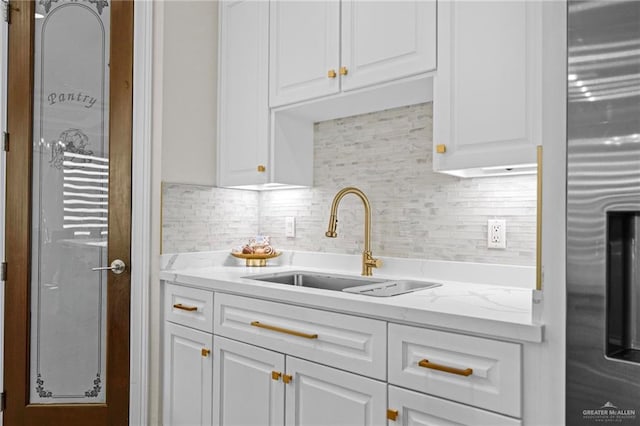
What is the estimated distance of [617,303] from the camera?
3.15 ft

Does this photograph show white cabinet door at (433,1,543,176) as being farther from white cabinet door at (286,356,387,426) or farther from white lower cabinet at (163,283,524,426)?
white cabinet door at (286,356,387,426)

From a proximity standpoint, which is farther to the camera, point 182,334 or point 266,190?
point 266,190

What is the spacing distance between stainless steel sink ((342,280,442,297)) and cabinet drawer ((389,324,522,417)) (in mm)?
249

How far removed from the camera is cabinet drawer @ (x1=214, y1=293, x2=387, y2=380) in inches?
59.6

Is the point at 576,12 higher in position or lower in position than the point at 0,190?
higher

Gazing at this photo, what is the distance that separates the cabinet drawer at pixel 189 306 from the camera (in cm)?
209

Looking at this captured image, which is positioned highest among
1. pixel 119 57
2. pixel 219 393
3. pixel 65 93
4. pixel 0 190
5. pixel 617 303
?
pixel 119 57

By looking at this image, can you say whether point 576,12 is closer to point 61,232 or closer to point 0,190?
point 61,232

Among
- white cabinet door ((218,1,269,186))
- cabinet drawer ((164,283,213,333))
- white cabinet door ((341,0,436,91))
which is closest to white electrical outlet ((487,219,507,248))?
white cabinet door ((341,0,436,91))

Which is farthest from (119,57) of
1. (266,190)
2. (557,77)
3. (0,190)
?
(557,77)

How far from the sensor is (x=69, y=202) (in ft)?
7.75

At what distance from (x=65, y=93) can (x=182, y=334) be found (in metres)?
1.34

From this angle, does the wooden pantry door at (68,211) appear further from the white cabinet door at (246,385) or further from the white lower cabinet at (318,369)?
the white cabinet door at (246,385)

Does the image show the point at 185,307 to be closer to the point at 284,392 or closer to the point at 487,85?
the point at 284,392
